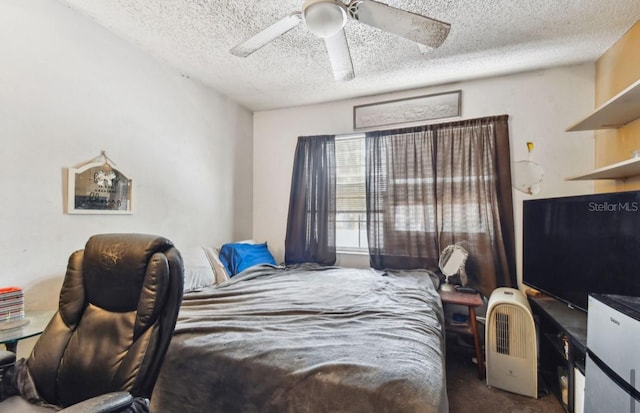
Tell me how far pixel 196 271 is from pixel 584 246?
272 cm

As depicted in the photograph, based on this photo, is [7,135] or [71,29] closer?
[7,135]

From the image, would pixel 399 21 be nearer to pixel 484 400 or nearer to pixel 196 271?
pixel 196 271

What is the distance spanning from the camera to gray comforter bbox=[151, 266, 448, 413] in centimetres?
107

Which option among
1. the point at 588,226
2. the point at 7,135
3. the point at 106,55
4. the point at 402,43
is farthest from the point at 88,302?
the point at 588,226

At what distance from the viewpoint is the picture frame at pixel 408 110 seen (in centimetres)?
288

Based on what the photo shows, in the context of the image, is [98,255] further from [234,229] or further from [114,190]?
[234,229]

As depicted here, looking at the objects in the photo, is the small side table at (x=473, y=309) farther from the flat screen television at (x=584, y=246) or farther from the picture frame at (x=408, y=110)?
the picture frame at (x=408, y=110)

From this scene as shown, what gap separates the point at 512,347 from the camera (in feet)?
6.57

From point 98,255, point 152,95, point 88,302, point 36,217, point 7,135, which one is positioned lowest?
point 88,302

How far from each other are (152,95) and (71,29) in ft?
2.04

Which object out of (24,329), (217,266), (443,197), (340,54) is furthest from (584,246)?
(24,329)

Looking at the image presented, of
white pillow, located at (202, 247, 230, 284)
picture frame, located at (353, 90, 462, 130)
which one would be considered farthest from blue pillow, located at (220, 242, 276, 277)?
picture frame, located at (353, 90, 462, 130)

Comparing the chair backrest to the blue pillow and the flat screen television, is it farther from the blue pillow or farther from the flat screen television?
the flat screen television

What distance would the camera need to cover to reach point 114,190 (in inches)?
83.4
